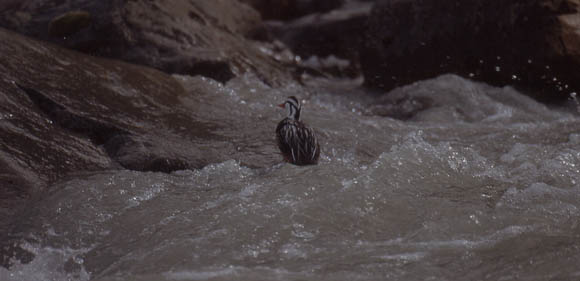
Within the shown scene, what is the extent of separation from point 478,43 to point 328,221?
551 cm

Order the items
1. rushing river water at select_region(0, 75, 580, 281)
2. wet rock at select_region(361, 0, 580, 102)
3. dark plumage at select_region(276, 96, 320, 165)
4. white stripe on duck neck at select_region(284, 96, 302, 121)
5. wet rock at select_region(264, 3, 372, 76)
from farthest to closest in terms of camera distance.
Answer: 1. wet rock at select_region(264, 3, 372, 76)
2. wet rock at select_region(361, 0, 580, 102)
3. white stripe on duck neck at select_region(284, 96, 302, 121)
4. dark plumage at select_region(276, 96, 320, 165)
5. rushing river water at select_region(0, 75, 580, 281)

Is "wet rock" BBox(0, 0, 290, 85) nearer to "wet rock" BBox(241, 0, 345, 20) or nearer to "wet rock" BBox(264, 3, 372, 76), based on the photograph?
"wet rock" BBox(264, 3, 372, 76)

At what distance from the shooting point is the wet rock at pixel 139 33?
8.08 meters

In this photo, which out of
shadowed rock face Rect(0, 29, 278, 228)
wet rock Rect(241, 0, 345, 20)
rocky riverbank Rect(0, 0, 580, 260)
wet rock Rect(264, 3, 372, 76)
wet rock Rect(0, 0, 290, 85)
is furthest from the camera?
wet rock Rect(241, 0, 345, 20)

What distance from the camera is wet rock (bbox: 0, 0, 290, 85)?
808 cm

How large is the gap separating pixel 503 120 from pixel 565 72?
1120mm

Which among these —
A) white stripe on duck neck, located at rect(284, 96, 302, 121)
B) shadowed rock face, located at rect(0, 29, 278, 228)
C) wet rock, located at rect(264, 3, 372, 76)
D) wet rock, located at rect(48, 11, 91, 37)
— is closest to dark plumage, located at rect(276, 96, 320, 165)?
shadowed rock face, located at rect(0, 29, 278, 228)

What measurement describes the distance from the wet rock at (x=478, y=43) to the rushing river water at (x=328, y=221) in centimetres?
251

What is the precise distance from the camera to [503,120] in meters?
7.55

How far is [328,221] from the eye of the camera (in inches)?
155

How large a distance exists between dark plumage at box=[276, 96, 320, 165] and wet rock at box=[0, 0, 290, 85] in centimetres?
284

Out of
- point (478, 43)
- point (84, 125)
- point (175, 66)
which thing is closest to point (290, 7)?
point (478, 43)

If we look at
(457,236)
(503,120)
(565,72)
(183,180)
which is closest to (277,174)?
(183,180)

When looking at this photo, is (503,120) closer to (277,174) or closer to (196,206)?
(277,174)
